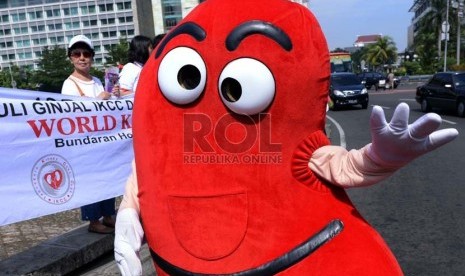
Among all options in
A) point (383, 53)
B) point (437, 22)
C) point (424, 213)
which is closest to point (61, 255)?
point (424, 213)

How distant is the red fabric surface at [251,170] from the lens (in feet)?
5.71

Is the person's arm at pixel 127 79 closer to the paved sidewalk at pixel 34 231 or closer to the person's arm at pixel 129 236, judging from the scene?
A: the paved sidewalk at pixel 34 231

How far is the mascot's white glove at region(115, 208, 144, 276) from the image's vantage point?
1.86 metres

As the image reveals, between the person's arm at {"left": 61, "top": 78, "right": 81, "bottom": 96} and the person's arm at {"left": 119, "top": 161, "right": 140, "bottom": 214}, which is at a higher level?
the person's arm at {"left": 61, "top": 78, "right": 81, "bottom": 96}

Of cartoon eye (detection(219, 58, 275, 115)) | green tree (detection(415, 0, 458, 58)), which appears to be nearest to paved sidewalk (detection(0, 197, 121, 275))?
cartoon eye (detection(219, 58, 275, 115))

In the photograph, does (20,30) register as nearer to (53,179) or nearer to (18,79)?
(18,79)

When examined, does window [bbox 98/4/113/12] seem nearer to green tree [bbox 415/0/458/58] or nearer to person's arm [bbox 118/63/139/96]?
green tree [bbox 415/0/458/58]

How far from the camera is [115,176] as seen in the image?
386 cm

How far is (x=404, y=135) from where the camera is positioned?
4.69ft

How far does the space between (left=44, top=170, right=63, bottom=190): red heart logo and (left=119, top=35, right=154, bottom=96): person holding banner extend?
3.33 feet

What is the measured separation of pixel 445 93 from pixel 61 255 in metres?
13.3

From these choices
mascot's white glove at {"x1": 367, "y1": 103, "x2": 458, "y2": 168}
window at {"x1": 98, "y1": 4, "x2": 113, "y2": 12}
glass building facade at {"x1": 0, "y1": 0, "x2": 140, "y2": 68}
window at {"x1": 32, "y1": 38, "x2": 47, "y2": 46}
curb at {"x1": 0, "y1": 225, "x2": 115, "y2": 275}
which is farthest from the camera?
window at {"x1": 32, "y1": 38, "x2": 47, "y2": 46}

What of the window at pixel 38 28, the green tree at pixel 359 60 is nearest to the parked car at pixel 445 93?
the green tree at pixel 359 60

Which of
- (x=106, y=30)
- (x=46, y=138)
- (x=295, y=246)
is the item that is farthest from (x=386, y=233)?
(x=106, y=30)
